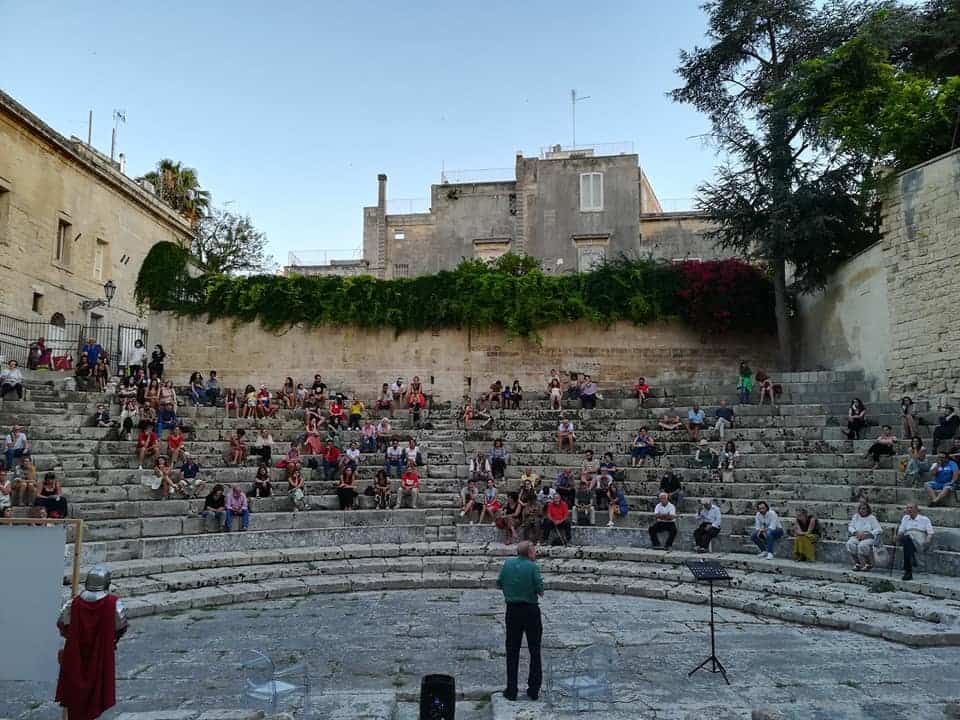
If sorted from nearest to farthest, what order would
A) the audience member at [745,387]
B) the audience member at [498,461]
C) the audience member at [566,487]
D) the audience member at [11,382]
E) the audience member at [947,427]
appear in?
the audience member at [947,427] → the audience member at [566,487] → the audience member at [498,461] → the audience member at [11,382] → the audience member at [745,387]

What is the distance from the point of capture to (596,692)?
20.3 feet

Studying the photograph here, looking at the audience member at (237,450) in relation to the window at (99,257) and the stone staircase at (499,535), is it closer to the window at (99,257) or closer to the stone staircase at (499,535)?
the stone staircase at (499,535)

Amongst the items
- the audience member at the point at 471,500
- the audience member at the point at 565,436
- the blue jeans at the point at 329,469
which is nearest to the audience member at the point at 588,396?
the audience member at the point at 565,436

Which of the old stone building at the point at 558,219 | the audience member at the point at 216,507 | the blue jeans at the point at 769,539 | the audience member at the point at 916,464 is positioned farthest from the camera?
the old stone building at the point at 558,219

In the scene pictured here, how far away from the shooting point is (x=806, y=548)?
11391 mm

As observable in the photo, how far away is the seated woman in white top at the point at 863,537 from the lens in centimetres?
1061

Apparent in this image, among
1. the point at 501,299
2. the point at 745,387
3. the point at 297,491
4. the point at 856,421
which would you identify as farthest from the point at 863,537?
the point at 501,299

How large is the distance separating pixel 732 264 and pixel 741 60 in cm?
631

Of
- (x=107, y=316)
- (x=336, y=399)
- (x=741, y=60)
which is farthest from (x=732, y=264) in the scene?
(x=107, y=316)

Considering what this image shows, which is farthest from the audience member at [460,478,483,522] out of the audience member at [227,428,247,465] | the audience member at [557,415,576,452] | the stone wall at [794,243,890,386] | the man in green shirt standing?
the stone wall at [794,243,890,386]

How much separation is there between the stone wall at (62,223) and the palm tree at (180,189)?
8984 mm

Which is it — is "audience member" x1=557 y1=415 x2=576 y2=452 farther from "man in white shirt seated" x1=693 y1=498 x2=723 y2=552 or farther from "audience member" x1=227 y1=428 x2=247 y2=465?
"audience member" x1=227 y1=428 x2=247 y2=465

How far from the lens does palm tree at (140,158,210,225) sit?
34312 mm

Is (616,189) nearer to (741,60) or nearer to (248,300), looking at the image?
(741,60)
